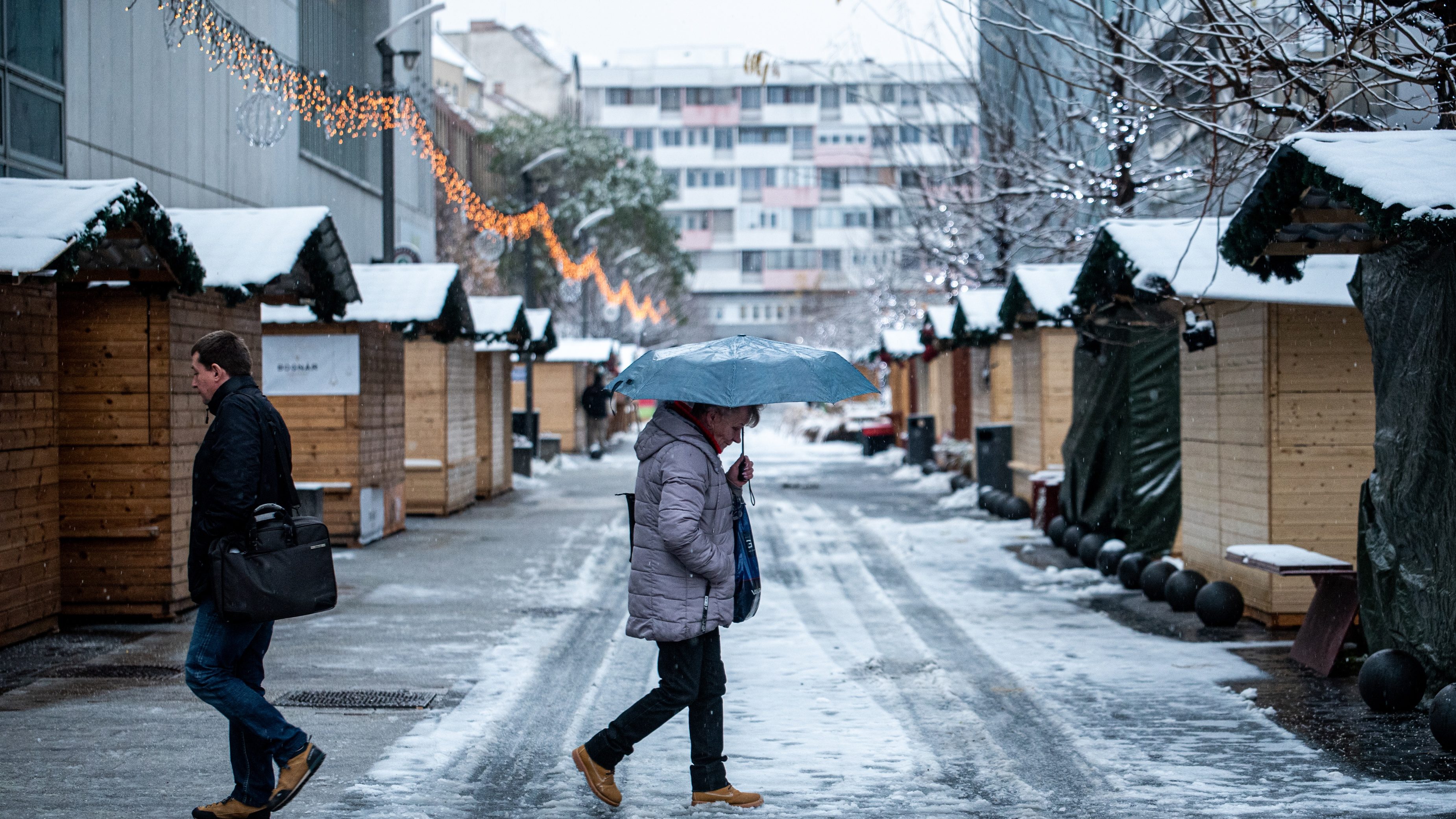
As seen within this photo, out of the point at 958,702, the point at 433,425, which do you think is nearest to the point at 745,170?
the point at 433,425

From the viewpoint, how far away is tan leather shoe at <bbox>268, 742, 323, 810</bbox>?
218 inches

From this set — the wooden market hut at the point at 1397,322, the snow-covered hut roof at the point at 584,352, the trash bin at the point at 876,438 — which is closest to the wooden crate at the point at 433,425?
the wooden market hut at the point at 1397,322

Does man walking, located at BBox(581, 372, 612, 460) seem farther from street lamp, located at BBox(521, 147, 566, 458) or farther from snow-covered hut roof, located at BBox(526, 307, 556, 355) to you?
snow-covered hut roof, located at BBox(526, 307, 556, 355)

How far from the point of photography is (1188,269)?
11.3 m

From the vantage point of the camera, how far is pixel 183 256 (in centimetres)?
1003

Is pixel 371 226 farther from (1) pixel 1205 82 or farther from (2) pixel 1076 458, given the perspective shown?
(1) pixel 1205 82

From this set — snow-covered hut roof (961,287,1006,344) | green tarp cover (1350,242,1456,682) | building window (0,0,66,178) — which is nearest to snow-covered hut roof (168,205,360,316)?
building window (0,0,66,178)

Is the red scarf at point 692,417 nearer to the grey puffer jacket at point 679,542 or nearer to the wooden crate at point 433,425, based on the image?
the grey puffer jacket at point 679,542

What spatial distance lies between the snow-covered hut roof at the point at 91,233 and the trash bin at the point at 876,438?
98.6 feet

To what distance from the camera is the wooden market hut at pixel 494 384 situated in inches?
909

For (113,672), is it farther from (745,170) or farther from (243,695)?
(745,170)

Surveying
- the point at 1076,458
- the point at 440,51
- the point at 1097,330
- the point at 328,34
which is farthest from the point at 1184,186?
the point at 440,51

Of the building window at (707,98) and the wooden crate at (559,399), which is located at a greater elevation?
the building window at (707,98)

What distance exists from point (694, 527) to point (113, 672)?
5.24 meters
